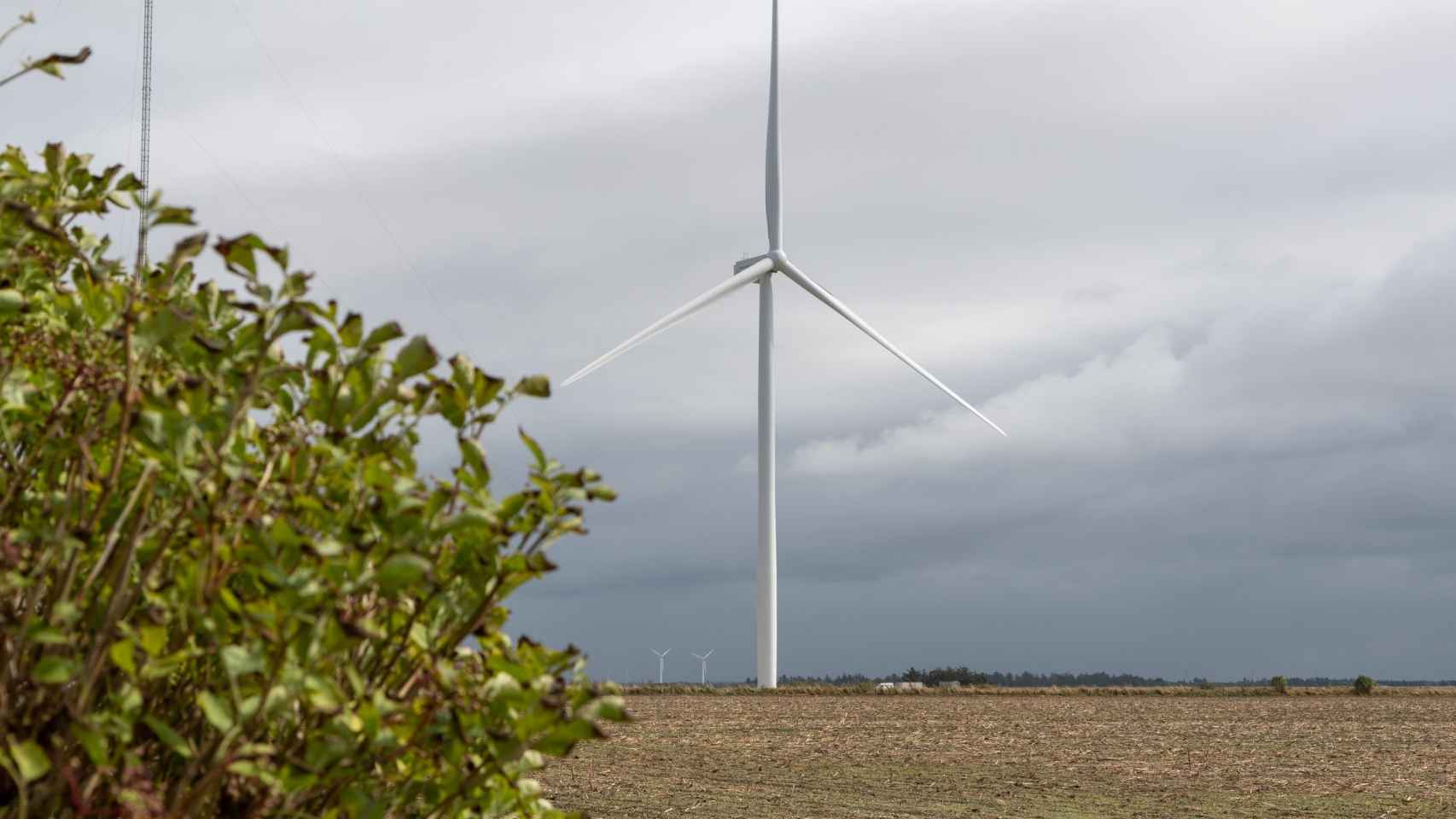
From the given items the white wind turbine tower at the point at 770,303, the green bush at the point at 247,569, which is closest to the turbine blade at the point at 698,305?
the white wind turbine tower at the point at 770,303

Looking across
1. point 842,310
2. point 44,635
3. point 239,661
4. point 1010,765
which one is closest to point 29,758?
point 44,635

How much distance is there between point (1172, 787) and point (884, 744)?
8.43 meters

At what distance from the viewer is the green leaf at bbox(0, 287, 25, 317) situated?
12.4 ft

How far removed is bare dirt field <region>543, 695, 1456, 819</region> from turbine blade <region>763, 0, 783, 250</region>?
69.1 feet

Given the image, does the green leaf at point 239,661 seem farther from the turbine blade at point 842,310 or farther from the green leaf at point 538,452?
the turbine blade at point 842,310

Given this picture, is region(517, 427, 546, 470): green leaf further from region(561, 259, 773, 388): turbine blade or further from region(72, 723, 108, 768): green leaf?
region(561, 259, 773, 388): turbine blade

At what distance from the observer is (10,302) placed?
380 centimetres

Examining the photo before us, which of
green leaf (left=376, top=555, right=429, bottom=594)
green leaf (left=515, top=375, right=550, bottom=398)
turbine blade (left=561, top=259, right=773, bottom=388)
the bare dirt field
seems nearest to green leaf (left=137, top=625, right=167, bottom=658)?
green leaf (left=376, top=555, right=429, bottom=594)

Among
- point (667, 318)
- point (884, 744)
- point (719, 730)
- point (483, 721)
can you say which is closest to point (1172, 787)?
point (884, 744)

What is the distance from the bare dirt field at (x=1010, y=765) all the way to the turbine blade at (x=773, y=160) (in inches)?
830

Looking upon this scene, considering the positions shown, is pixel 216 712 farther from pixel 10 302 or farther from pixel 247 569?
pixel 10 302

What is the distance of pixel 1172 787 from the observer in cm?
2203

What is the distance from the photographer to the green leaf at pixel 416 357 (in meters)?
3.35

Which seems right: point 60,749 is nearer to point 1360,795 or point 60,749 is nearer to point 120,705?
point 120,705
